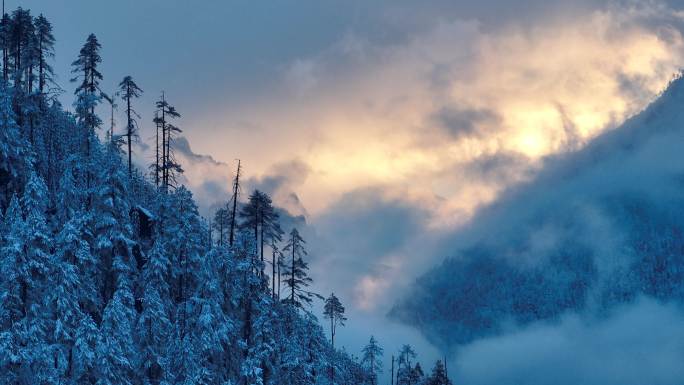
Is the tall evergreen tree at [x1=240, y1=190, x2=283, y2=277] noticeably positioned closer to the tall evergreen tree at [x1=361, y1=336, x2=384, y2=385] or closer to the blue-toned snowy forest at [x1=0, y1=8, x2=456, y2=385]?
the blue-toned snowy forest at [x1=0, y1=8, x2=456, y2=385]

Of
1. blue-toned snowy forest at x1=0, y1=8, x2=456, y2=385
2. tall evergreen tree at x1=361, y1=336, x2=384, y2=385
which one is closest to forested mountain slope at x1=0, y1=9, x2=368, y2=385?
blue-toned snowy forest at x1=0, y1=8, x2=456, y2=385

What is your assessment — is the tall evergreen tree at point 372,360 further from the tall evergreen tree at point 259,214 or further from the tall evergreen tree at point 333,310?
the tall evergreen tree at point 259,214

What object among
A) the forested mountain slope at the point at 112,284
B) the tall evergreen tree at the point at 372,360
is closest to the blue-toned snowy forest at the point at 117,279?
the forested mountain slope at the point at 112,284

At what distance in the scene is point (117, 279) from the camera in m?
34.9

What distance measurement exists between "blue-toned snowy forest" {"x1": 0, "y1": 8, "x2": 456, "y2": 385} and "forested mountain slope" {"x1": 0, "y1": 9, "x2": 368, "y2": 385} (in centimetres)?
7

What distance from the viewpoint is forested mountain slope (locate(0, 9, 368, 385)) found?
2773 centimetres

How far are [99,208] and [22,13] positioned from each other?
3282 centimetres

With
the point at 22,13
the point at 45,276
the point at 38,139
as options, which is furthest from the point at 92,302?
the point at 22,13

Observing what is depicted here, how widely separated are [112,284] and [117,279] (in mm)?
1072

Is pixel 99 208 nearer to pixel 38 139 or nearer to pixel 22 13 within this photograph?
pixel 38 139

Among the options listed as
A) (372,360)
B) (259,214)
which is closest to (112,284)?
(259,214)

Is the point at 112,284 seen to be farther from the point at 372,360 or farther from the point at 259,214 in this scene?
the point at 372,360

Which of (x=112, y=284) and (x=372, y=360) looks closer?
(x=112, y=284)

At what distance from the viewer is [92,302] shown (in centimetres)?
3269
